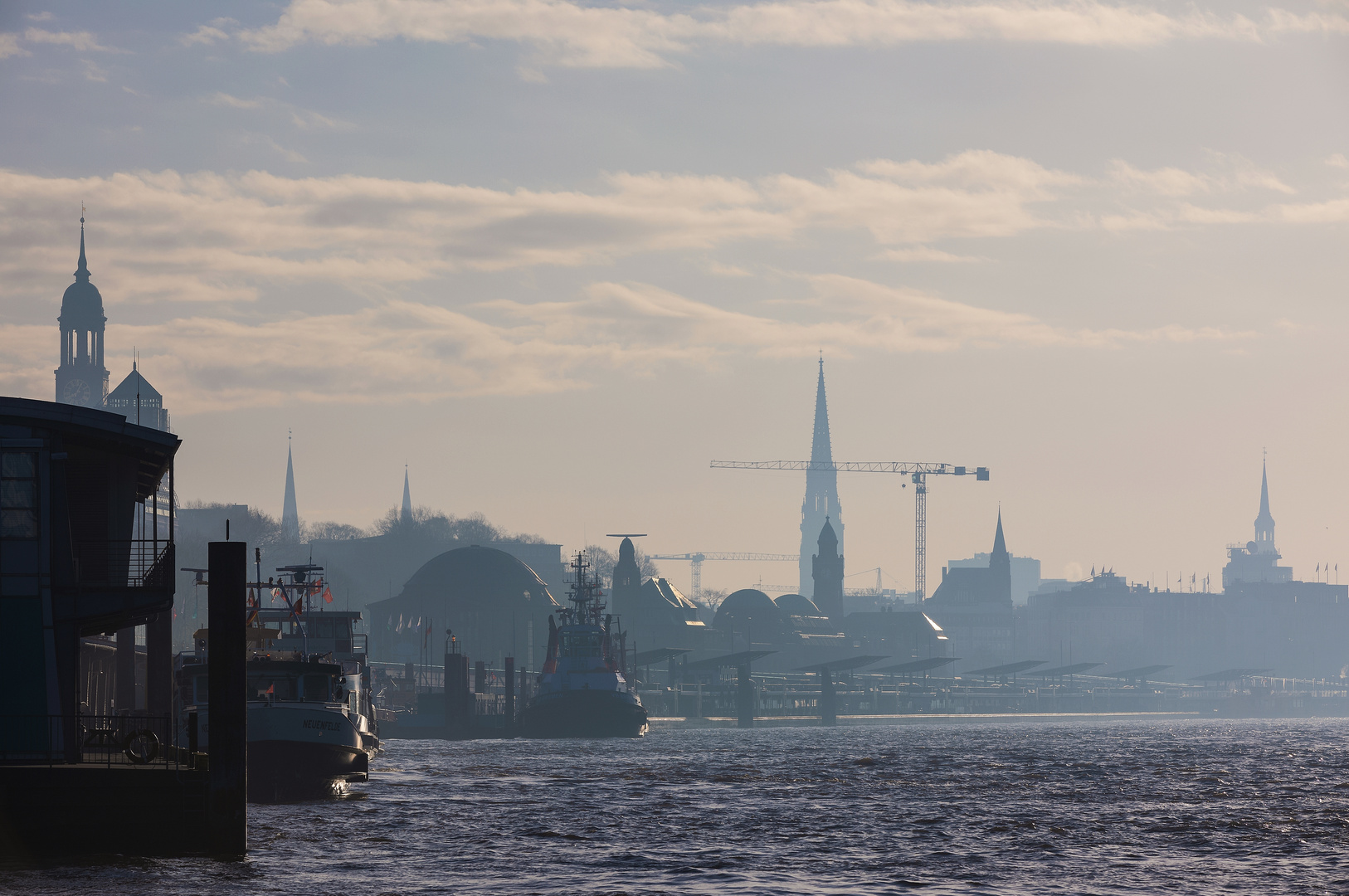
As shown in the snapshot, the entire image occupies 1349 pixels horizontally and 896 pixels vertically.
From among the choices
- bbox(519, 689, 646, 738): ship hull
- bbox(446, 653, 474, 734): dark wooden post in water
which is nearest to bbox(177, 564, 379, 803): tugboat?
bbox(519, 689, 646, 738): ship hull

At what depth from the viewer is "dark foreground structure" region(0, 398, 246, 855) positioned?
1476 inches

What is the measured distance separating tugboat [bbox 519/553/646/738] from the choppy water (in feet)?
144

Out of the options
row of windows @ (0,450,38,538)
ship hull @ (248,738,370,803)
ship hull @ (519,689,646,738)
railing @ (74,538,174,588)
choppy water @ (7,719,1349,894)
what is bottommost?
ship hull @ (519,689,646,738)

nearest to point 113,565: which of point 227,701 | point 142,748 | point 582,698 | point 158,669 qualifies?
point 142,748

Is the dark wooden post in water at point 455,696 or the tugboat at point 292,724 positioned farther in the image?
the dark wooden post in water at point 455,696

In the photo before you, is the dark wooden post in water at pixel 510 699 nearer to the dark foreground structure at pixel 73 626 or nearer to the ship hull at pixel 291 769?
the ship hull at pixel 291 769

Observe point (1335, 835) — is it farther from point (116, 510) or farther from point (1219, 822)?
point (116, 510)

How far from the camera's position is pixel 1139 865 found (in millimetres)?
44000

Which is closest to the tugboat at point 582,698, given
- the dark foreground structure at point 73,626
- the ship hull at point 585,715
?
the ship hull at point 585,715

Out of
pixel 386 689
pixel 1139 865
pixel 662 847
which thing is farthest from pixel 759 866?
pixel 386 689

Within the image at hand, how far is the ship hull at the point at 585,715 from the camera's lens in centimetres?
13975

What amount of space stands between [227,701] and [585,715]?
104 meters

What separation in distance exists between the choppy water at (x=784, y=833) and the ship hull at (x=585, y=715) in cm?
4386

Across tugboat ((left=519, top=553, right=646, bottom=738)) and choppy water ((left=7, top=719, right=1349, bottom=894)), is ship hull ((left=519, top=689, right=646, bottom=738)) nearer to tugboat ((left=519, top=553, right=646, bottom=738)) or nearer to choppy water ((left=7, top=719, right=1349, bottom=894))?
tugboat ((left=519, top=553, right=646, bottom=738))
